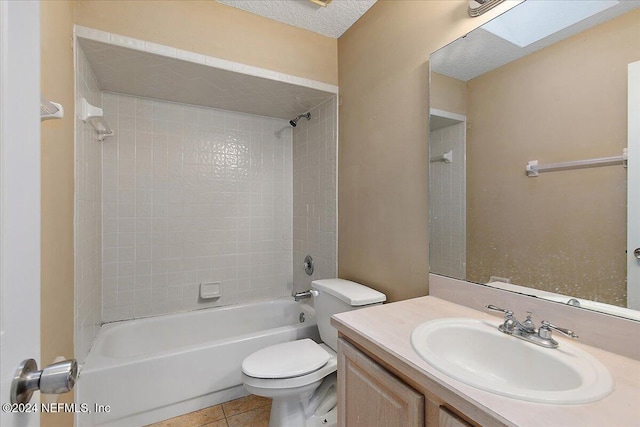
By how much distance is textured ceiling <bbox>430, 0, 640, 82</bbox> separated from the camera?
36.7 inches

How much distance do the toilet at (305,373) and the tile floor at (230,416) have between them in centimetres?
23

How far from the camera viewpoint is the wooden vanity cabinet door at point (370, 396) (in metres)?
0.76

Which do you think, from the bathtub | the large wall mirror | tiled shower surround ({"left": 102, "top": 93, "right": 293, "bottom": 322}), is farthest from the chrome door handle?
tiled shower surround ({"left": 102, "top": 93, "right": 293, "bottom": 322})

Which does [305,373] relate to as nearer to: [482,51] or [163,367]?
[163,367]

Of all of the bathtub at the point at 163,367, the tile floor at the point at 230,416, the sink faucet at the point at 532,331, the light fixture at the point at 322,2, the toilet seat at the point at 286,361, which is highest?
the light fixture at the point at 322,2

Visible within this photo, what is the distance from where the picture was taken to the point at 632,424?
52cm

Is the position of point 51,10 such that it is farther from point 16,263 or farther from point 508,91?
point 508,91

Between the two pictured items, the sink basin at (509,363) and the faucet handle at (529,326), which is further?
the faucet handle at (529,326)

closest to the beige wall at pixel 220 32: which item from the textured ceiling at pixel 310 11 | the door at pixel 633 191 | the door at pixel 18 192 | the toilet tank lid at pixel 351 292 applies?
the textured ceiling at pixel 310 11

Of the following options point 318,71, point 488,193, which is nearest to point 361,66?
point 318,71

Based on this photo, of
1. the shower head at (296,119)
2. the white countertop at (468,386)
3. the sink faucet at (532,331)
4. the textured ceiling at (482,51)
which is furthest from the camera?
the shower head at (296,119)

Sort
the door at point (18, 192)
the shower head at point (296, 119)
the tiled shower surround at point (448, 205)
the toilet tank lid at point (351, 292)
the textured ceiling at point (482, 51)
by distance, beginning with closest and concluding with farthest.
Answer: the door at point (18, 192) → the textured ceiling at point (482, 51) → the tiled shower surround at point (448, 205) → the toilet tank lid at point (351, 292) → the shower head at point (296, 119)

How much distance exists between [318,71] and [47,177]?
5.42ft

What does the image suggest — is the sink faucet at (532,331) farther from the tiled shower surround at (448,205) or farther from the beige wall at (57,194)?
the beige wall at (57,194)
